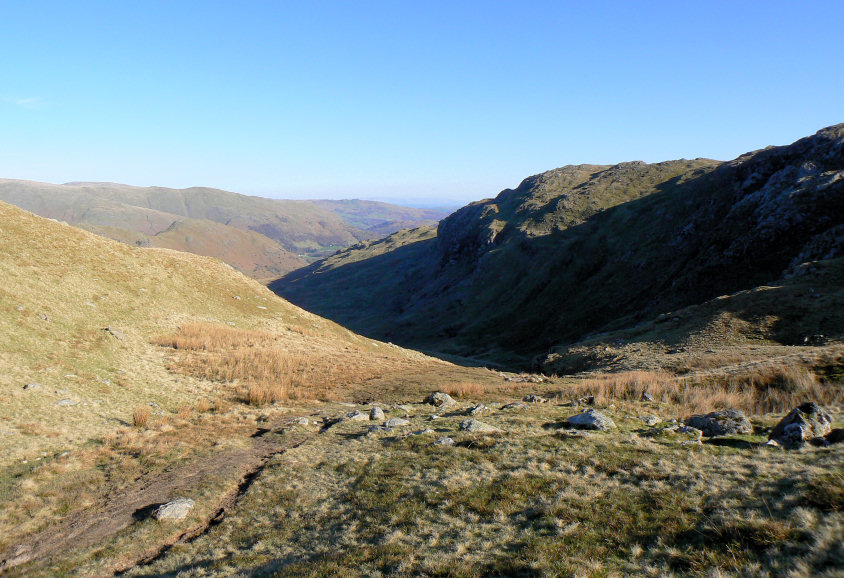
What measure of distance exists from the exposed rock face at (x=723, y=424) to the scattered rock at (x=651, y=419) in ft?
4.98

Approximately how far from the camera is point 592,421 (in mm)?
16828

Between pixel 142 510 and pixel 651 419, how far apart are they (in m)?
18.7

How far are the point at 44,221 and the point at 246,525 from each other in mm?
48911

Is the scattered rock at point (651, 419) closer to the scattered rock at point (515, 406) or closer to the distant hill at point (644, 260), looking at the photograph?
the scattered rock at point (515, 406)

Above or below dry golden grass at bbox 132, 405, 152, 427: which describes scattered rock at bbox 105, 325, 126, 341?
above

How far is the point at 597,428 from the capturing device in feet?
53.8

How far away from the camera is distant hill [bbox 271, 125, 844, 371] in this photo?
45.8 meters

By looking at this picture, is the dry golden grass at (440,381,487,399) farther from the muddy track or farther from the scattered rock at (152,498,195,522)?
the scattered rock at (152,498,195,522)

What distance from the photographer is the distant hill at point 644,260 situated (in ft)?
150

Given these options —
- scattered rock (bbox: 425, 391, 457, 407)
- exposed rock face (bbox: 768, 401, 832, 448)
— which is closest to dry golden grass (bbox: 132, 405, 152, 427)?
A: scattered rock (bbox: 425, 391, 457, 407)

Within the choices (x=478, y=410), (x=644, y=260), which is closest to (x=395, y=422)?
(x=478, y=410)

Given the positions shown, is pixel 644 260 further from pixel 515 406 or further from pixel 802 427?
pixel 802 427

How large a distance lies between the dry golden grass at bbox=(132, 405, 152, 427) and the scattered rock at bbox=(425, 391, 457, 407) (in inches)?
574

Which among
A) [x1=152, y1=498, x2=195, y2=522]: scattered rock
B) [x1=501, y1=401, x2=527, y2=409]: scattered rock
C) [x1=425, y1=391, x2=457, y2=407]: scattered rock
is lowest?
[x1=425, y1=391, x2=457, y2=407]: scattered rock
